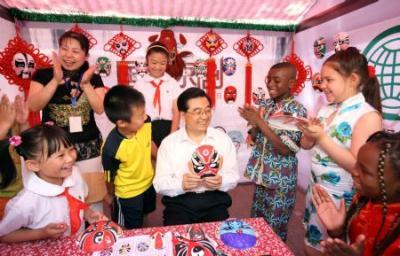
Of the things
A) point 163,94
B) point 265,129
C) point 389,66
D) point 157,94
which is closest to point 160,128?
point 157,94

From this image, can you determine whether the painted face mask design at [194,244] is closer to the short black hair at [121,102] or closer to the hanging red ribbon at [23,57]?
the short black hair at [121,102]

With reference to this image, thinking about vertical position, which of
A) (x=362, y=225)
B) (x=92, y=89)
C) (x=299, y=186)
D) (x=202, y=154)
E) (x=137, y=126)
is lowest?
(x=299, y=186)

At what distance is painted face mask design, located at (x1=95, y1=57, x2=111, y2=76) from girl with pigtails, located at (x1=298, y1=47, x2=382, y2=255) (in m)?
2.68

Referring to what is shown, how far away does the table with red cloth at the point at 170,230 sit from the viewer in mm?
1073

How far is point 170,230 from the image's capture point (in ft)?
3.94

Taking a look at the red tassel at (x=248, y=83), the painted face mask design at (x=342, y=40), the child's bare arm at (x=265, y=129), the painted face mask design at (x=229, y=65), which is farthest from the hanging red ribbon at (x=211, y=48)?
the child's bare arm at (x=265, y=129)

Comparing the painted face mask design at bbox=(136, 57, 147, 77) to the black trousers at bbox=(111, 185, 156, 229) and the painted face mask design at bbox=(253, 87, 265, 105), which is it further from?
the black trousers at bbox=(111, 185, 156, 229)

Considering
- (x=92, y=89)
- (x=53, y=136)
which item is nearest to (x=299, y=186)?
(x=92, y=89)

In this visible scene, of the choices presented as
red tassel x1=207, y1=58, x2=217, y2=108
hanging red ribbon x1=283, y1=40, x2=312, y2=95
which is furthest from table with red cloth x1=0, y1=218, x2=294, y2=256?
red tassel x1=207, y1=58, x2=217, y2=108

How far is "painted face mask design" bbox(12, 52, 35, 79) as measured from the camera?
285cm

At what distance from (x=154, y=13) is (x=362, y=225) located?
309 centimetres

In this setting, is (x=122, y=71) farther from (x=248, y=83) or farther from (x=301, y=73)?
(x=301, y=73)

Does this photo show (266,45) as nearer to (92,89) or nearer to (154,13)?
(154,13)

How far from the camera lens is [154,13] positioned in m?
3.30
